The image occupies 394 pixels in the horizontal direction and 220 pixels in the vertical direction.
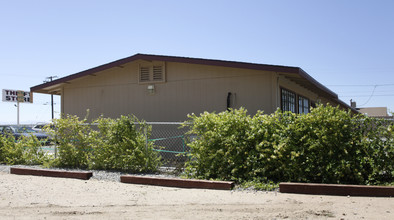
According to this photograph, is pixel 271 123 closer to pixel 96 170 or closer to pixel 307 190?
pixel 307 190

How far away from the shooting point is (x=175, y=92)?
39.1 ft

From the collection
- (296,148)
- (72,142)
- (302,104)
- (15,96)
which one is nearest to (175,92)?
(72,142)

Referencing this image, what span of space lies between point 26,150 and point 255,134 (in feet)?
24.5

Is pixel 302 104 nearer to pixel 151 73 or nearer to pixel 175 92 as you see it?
pixel 175 92

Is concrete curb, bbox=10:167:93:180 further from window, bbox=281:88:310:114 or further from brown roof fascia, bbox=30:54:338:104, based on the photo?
window, bbox=281:88:310:114

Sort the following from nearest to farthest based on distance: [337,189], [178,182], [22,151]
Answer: [337,189] < [178,182] < [22,151]

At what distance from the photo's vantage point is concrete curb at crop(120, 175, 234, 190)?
6.84m

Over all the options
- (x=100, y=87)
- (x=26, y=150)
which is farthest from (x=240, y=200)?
(x=100, y=87)

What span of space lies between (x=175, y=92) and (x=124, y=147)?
141 inches

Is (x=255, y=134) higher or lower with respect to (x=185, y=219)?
higher

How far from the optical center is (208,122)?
25.6 ft

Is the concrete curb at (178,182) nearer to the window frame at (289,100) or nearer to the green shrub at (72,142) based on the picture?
the green shrub at (72,142)

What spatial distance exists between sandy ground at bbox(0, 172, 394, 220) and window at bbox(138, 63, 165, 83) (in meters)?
5.65

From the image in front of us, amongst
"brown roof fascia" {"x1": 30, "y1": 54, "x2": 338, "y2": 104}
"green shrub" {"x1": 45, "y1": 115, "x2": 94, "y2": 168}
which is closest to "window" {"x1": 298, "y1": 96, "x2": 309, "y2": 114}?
"brown roof fascia" {"x1": 30, "y1": 54, "x2": 338, "y2": 104}
